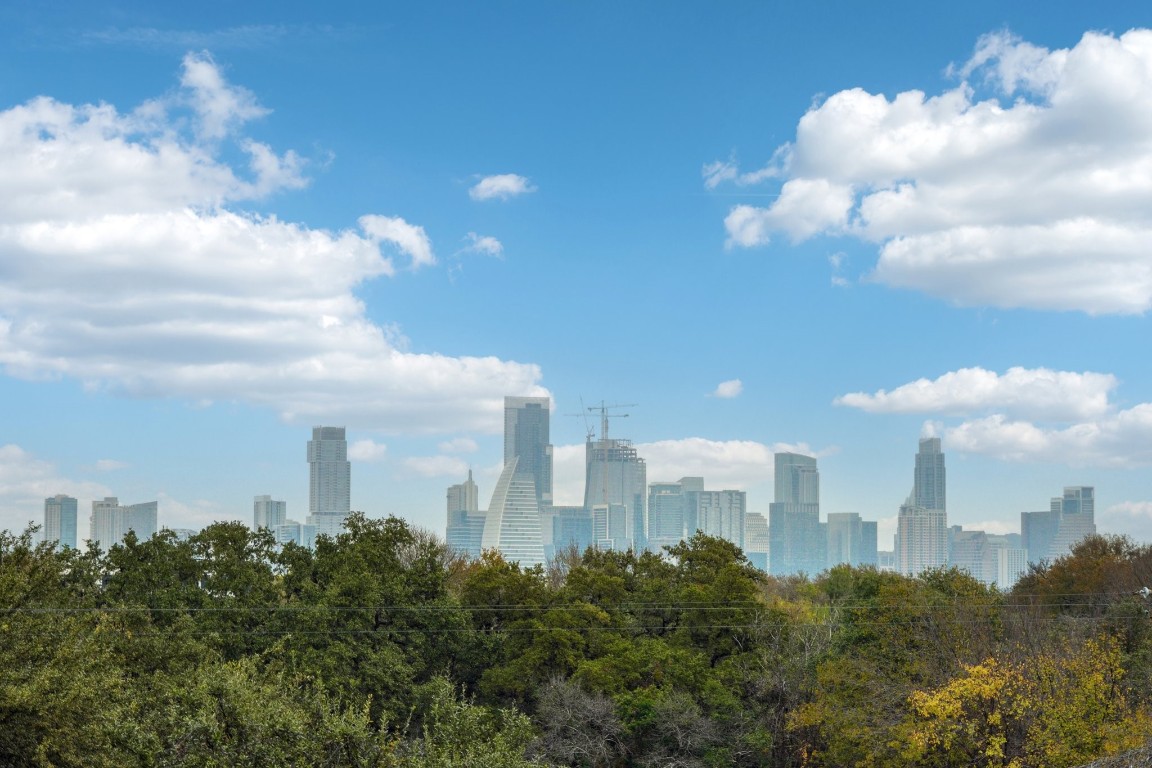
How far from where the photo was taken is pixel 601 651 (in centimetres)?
4138

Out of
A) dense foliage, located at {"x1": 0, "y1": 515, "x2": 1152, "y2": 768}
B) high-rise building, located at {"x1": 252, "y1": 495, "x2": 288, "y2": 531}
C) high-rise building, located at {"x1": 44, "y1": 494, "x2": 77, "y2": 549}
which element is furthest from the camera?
high-rise building, located at {"x1": 252, "y1": 495, "x2": 288, "y2": 531}

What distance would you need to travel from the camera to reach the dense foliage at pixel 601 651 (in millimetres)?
27781

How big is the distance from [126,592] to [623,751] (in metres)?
17.7

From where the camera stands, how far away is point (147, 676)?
2925 cm

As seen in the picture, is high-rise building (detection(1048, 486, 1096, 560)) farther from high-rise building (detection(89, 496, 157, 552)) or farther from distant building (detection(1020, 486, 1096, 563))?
high-rise building (detection(89, 496, 157, 552))

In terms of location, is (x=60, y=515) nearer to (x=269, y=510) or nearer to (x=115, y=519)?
(x=115, y=519)

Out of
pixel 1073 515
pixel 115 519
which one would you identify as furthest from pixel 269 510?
pixel 1073 515

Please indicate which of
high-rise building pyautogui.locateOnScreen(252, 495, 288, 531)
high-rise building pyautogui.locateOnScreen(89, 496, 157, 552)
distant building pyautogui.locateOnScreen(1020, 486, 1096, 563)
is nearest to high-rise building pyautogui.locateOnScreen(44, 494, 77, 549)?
high-rise building pyautogui.locateOnScreen(89, 496, 157, 552)

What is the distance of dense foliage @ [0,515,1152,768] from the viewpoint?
27.8 meters

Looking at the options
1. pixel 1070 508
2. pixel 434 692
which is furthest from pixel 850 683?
pixel 1070 508

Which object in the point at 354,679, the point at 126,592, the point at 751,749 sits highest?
the point at 126,592

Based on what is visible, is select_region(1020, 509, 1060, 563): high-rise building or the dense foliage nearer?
the dense foliage

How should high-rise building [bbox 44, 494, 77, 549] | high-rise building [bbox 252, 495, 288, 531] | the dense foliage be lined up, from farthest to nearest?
Answer: high-rise building [bbox 252, 495, 288, 531], high-rise building [bbox 44, 494, 77, 549], the dense foliage

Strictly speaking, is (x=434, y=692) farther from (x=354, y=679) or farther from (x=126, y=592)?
(x=126, y=592)
